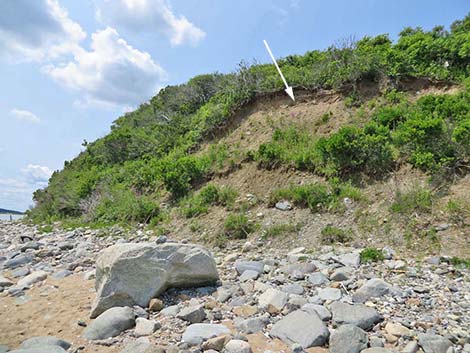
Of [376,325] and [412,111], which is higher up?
[412,111]

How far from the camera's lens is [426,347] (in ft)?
11.6

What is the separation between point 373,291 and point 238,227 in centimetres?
452

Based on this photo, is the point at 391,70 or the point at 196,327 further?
the point at 391,70

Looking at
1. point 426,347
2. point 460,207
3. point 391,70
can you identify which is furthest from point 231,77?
point 426,347

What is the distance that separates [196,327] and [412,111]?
891 cm

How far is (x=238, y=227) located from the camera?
878 centimetres

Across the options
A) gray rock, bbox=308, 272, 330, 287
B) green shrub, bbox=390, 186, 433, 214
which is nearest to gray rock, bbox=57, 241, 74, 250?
gray rock, bbox=308, 272, 330, 287

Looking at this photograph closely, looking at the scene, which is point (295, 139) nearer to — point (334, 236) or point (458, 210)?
point (334, 236)

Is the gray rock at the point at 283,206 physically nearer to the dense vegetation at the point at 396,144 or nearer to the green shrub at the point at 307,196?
the green shrub at the point at 307,196

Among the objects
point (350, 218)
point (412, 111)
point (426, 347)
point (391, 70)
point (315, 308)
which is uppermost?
point (391, 70)

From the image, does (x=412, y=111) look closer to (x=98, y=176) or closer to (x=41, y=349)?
(x=41, y=349)

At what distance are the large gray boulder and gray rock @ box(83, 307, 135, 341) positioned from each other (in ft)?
1.21

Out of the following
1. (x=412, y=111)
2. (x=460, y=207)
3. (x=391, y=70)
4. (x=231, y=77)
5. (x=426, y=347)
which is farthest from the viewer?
(x=231, y=77)

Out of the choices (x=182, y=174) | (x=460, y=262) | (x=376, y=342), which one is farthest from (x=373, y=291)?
(x=182, y=174)
